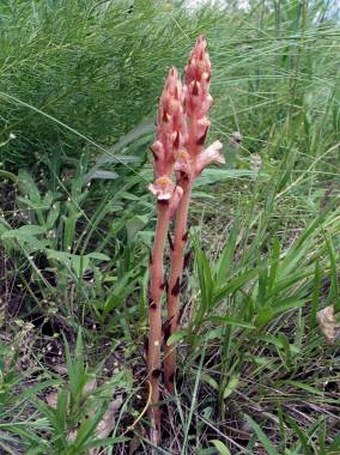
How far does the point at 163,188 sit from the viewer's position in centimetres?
151

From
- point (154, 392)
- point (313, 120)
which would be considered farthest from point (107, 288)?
point (313, 120)

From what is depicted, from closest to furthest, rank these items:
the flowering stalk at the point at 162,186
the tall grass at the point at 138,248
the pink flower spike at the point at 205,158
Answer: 1. the flowering stalk at the point at 162,186
2. the pink flower spike at the point at 205,158
3. the tall grass at the point at 138,248

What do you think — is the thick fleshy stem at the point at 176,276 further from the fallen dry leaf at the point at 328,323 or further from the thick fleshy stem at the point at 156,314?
the fallen dry leaf at the point at 328,323

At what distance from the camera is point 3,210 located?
7.16ft

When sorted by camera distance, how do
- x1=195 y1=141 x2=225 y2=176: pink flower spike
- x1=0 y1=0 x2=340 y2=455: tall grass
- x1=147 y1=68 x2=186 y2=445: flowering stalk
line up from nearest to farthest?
x1=147 y1=68 x2=186 y2=445: flowering stalk, x1=195 y1=141 x2=225 y2=176: pink flower spike, x1=0 y1=0 x2=340 y2=455: tall grass

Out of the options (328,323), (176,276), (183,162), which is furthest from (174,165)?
(328,323)

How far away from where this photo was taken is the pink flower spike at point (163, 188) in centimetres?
151

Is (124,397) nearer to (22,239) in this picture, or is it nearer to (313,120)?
(22,239)

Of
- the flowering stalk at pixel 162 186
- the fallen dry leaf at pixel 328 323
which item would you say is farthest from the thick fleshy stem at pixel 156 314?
the fallen dry leaf at pixel 328 323

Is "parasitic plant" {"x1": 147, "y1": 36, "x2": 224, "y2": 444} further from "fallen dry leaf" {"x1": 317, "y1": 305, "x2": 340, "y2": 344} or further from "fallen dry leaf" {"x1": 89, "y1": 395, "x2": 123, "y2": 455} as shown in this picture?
"fallen dry leaf" {"x1": 317, "y1": 305, "x2": 340, "y2": 344}

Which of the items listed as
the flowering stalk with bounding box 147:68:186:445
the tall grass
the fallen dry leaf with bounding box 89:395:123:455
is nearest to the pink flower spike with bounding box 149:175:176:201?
the flowering stalk with bounding box 147:68:186:445

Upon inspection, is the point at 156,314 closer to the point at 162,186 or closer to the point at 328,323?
the point at 162,186

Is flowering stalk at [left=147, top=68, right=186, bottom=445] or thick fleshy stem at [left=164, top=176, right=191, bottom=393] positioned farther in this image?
thick fleshy stem at [left=164, top=176, right=191, bottom=393]

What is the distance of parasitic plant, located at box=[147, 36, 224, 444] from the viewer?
149 cm
